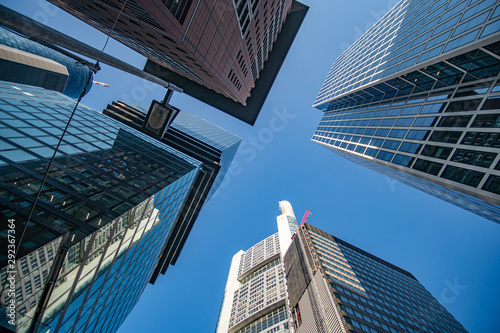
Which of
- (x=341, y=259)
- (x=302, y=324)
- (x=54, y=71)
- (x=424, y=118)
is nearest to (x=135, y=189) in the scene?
(x=424, y=118)

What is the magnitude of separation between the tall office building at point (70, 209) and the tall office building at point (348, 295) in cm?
4669

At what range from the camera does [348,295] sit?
53.7m

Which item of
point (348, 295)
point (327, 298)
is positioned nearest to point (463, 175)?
point (348, 295)

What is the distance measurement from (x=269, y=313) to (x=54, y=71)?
115m

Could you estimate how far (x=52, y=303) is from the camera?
30.9ft

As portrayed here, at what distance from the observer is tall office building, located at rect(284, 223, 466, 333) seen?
1953 inches

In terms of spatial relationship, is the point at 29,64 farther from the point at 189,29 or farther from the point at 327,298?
the point at 327,298

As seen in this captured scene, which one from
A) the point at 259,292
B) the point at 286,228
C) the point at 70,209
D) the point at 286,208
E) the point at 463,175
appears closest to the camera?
the point at 70,209

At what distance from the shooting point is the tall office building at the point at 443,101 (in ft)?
77.8

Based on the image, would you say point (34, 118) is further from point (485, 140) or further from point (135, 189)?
point (485, 140)

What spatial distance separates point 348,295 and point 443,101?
46458 millimetres

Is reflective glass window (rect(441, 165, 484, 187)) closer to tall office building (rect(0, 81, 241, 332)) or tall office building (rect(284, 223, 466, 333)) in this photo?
tall office building (rect(0, 81, 241, 332))

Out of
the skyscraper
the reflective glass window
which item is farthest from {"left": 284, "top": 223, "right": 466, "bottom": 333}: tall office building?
the reflective glass window

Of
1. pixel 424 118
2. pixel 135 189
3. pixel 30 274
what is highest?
pixel 424 118
